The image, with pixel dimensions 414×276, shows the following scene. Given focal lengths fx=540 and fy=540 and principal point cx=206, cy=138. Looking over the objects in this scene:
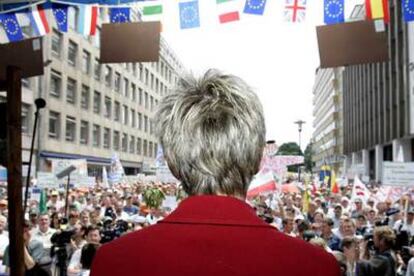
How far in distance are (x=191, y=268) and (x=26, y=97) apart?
35.7 m

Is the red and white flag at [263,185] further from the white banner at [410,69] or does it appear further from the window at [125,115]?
the window at [125,115]

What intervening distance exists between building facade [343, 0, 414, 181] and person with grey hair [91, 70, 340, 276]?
2114cm

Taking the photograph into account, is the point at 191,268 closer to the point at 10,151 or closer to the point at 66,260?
the point at 10,151

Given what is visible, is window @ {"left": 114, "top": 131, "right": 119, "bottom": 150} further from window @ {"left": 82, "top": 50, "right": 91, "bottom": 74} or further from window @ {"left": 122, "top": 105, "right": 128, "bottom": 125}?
window @ {"left": 82, "top": 50, "right": 91, "bottom": 74}

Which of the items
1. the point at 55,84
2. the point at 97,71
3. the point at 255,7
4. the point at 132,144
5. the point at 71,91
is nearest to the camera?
the point at 255,7

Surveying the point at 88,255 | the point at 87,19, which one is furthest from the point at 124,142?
the point at 88,255

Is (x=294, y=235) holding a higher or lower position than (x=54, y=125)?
lower

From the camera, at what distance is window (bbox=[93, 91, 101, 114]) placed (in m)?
49.8

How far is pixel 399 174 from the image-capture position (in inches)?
507

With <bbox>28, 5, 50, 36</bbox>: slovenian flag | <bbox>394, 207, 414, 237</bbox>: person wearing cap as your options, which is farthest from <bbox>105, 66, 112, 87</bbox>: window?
<bbox>28, 5, 50, 36</bbox>: slovenian flag

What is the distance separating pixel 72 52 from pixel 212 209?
4438 cm

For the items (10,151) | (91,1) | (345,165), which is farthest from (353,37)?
(345,165)

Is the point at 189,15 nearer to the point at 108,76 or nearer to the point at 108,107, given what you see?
the point at 108,76

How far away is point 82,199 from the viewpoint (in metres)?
20.0
